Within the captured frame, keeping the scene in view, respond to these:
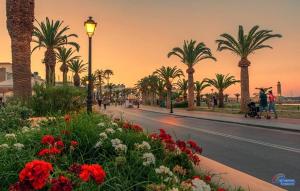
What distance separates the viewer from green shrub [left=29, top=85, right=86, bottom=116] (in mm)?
17250

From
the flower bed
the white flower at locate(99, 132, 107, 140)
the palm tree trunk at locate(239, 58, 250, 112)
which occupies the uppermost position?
the palm tree trunk at locate(239, 58, 250, 112)

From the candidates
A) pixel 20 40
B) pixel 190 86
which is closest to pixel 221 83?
pixel 190 86

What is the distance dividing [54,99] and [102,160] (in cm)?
1262

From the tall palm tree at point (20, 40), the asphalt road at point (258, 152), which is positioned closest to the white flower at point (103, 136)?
the asphalt road at point (258, 152)

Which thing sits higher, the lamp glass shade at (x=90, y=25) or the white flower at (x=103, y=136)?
the lamp glass shade at (x=90, y=25)

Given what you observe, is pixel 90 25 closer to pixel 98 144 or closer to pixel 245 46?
pixel 98 144

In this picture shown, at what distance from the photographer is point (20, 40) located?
2069cm

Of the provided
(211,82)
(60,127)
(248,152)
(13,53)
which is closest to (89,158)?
(60,127)

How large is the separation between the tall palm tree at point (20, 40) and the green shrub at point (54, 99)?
83.3 inches

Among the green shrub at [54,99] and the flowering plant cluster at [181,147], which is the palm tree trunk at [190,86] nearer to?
the green shrub at [54,99]

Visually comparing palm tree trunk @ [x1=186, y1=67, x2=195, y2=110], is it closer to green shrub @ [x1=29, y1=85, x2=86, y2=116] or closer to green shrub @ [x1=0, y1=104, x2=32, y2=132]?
green shrub @ [x1=29, y1=85, x2=86, y2=116]

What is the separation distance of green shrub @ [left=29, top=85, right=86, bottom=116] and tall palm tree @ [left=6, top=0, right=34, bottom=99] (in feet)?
6.94

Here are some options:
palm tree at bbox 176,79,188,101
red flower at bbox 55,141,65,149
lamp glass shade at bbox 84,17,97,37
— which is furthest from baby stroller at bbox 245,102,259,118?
palm tree at bbox 176,79,188,101

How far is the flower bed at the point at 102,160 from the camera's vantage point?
13.2 feet
